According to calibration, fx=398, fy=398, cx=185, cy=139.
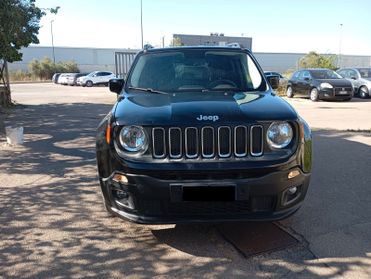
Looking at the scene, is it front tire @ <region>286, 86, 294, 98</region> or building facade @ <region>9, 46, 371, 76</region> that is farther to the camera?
building facade @ <region>9, 46, 371, 76</region>

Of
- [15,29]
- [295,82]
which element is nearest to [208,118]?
[15,29]

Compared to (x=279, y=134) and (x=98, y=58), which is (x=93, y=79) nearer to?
(x=279, y=134)

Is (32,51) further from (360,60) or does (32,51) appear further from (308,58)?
(360,60)

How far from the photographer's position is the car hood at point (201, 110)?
3.40 meters

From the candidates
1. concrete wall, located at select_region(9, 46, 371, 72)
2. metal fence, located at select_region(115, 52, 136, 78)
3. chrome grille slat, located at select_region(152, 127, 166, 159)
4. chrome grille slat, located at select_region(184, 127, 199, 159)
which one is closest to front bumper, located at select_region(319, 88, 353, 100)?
metal fence, located at select_region(115, 52, 136, 78)

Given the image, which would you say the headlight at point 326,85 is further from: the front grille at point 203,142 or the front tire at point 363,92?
the front grille at point 203,142

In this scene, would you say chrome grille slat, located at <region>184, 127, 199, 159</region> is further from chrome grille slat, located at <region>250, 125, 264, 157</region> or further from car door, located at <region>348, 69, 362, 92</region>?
car door, located at <region>348, 69, 362, 92</region>

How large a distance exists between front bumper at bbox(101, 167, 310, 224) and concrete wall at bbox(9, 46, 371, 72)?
68.7 m

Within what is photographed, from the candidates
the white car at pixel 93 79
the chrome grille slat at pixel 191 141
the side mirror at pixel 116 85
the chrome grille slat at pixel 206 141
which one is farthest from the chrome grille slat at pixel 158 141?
the white car at pixel 93 79

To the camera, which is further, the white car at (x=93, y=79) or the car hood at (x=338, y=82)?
the white car at (x=93, y=79)

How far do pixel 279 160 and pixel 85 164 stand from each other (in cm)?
413

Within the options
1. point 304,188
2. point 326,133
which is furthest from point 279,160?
point 326,133

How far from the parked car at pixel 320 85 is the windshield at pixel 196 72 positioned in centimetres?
1369

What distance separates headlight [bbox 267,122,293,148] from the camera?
3465 mm
